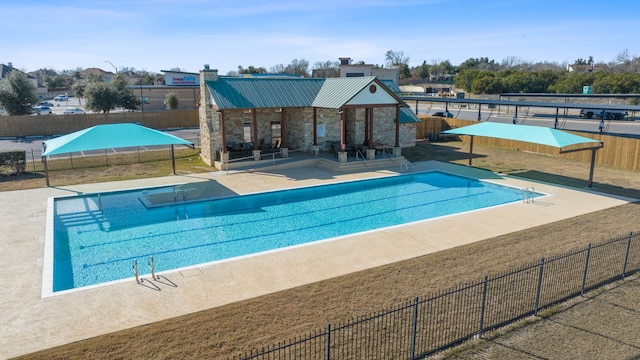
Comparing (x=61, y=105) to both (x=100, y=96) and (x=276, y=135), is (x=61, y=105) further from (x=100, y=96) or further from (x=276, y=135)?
(x=276, y=135)

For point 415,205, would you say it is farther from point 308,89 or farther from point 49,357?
point 49,357

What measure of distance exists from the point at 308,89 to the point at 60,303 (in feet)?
73.8

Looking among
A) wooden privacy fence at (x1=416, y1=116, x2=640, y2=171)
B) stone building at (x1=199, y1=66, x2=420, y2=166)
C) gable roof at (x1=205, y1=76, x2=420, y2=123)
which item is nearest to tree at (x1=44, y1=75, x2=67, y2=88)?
stone building at (x1=199, y1=66, x2=420, y2=166)

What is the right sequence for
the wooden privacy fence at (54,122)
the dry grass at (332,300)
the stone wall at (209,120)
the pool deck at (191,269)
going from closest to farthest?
the dry grass at (332,300)
the pool deck at (191,269)
the stone wall at (209,120)
the wooden privacy fence at (54,122)

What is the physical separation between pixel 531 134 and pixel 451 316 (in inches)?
699

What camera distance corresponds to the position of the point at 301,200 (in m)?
22.4

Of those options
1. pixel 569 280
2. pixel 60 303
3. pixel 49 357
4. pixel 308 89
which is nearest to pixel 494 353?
pixel 569 280

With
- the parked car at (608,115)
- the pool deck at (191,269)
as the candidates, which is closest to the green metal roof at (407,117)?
the pool deck at (191,269)

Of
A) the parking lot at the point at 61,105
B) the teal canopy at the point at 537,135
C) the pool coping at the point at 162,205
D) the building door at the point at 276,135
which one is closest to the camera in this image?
the pool coping at the point at 162,205

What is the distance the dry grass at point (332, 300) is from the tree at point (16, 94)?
45867 mm

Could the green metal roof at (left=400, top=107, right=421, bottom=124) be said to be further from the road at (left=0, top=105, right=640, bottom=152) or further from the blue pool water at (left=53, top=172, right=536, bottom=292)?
the road at (left=0, top=105, right=640, bottom=152)

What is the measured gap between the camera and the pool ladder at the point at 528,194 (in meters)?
20.9

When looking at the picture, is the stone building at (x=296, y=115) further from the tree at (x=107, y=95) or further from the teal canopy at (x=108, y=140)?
the tree at (x=107, y=95)

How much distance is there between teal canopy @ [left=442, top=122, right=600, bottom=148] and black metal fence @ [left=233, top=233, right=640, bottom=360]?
10625mm
